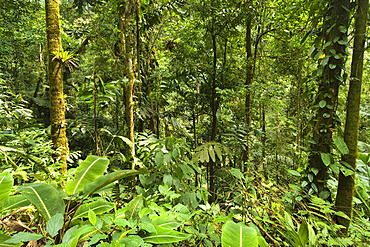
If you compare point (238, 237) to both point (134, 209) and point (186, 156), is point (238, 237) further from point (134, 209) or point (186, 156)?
point (186, 156)

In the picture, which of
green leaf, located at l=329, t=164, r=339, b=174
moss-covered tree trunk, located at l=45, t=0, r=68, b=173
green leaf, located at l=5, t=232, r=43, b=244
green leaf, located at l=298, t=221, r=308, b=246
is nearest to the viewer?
green leaf, located at l=5, t=232, r=43, b=244

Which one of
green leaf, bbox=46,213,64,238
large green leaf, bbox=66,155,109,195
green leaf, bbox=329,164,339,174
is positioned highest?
large green leaf, bbox=66,155,109,195

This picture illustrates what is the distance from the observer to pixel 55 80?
189 cm

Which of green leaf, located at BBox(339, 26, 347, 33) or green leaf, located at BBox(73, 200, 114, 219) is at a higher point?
green leaf, located at BBox(339, 26, 347, 33)

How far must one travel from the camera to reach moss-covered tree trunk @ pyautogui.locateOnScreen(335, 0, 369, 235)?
4.61ft

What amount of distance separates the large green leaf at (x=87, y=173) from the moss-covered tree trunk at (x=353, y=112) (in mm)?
1797

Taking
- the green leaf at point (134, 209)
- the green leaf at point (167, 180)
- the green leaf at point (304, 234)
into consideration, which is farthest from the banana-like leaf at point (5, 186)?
the green leaf at point (304, 234)

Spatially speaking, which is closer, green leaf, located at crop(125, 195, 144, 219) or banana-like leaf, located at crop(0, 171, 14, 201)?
banana-like leaf, located at crop(0, 171, 14, 201)

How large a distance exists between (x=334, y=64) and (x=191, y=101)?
2.59 m

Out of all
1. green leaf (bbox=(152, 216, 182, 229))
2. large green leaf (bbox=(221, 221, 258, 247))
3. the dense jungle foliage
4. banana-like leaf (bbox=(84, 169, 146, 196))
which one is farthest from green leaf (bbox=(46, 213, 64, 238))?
large green leaf (bbox=(221, 221, 258, 247))

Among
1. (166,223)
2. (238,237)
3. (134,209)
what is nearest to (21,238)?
(134,209)

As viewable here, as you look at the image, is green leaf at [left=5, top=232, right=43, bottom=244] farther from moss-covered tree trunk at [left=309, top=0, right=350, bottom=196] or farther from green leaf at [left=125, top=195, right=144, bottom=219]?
moss-covered tree trunk at [left=309, top=0, right=350, bottom=196]

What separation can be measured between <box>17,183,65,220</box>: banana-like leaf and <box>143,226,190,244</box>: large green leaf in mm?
363

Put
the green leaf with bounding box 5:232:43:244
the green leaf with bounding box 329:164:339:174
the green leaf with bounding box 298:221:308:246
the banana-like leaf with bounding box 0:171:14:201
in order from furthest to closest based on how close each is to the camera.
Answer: the green leaf with bounding box 329:164:339:174 < the green leaf with bounding box 298:221:308:246 < the banana-like leaf with bounding box 0:171:14:201 < the green leaf with bounding box 5:232:43:244
